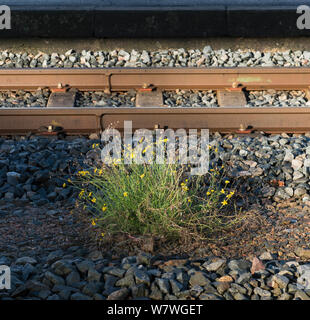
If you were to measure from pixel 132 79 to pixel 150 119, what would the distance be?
1.41m

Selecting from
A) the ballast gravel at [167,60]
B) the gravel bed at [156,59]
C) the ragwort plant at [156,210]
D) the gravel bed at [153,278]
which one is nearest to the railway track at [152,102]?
the ballast gravel at [167,60]

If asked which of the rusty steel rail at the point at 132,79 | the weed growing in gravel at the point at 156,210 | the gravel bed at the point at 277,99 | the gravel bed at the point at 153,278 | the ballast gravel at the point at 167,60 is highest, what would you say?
the ballast gravel at the point at 167,60

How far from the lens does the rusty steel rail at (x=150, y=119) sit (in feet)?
20.5

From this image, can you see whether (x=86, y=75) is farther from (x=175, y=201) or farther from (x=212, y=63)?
(x=175, y=201)

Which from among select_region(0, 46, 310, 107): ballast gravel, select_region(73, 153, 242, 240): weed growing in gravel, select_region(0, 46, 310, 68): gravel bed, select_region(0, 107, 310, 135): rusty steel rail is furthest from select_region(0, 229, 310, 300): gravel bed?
select_region(0, 46, 310, 68): gravel bed

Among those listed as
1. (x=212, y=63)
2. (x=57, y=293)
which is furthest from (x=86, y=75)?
(x=57, y=293)

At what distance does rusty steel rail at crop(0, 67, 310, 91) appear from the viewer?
749cm

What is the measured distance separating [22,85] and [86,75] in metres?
0.92

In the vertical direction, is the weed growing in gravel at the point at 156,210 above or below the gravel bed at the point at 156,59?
below

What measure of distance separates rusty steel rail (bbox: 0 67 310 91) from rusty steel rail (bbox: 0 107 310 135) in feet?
4.14

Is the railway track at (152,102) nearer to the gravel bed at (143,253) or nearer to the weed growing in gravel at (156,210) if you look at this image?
the gravel bed at (143,253)

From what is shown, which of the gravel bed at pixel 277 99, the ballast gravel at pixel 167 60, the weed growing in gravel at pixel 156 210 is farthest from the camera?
the ballast gravel at pixel 167 60

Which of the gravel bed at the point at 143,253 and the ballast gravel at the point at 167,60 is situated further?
the ballast gravel at the point at 167,60

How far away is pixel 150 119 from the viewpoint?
20.6 feet
